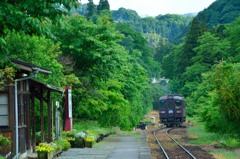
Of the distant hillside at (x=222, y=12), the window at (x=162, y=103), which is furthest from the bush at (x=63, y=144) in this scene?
the distant hillside at (x=222, y=12)

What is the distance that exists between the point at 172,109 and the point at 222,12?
66.7m

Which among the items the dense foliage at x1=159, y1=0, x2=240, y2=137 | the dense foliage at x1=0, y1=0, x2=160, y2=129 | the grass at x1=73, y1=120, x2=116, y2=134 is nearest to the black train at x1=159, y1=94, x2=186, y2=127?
the dense foliage at x1=159, y1=0, x2=240, y2=137

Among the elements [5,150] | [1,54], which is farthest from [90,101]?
[1,54]

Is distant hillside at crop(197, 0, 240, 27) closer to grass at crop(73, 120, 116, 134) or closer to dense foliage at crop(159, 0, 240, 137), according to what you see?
dense foliage at crop(159, 0, 240, 137)

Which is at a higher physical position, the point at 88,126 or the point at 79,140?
the point at 88,126

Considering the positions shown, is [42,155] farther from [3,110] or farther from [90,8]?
[90,8]

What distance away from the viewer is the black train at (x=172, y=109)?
186 feet

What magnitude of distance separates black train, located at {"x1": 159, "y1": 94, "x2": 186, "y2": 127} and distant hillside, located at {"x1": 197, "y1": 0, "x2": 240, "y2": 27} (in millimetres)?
56503

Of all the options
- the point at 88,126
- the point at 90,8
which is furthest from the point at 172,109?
the point at 90,8

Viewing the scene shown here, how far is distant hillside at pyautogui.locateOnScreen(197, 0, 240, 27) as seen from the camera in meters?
113

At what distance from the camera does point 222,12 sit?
118625 millimetres

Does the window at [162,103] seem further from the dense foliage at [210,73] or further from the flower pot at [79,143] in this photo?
the flower pot at [79,143]

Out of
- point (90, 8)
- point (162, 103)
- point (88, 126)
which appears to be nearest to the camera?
point (88, 126)

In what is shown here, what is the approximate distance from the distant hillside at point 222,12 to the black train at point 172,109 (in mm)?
56503
